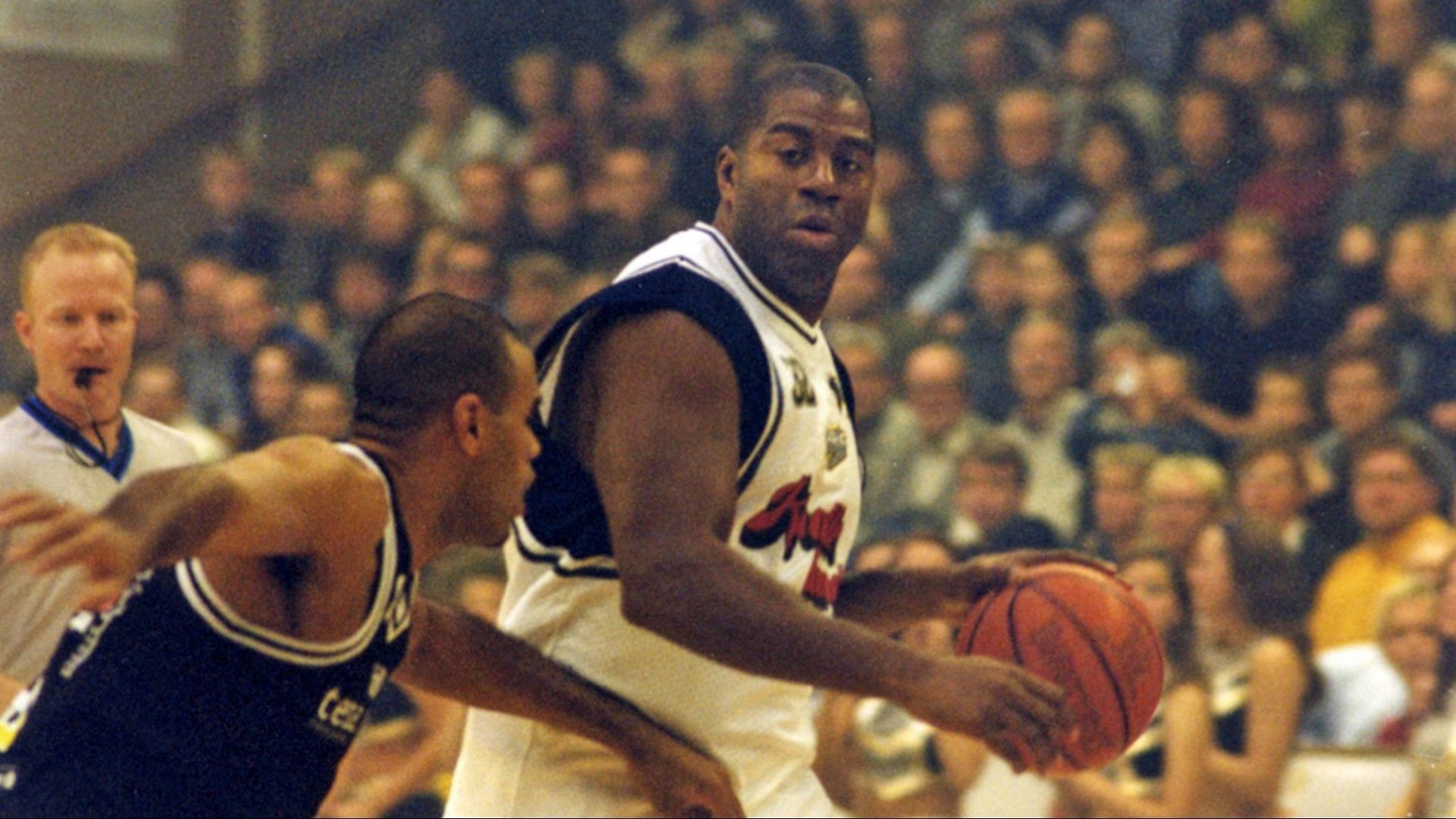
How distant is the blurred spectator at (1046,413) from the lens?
6.53m

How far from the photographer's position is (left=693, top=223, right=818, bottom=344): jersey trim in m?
3.47

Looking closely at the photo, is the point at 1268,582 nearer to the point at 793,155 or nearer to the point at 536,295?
the point at 793,155

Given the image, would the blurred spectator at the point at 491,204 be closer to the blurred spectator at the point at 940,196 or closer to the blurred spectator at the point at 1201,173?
the blurred spectator at the point at 940,196

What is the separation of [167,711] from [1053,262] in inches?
189

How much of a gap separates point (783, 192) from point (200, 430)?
488 cm

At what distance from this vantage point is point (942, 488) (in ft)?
22.2

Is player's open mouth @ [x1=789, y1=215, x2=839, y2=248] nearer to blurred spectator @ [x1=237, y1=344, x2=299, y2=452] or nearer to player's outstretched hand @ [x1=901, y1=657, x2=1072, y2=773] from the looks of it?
player's outstretched hand @ [x1=901, y1=657, x2=1072, y2=773]

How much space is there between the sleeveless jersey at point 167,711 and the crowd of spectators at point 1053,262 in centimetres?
359

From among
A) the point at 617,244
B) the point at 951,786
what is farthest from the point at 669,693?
the point at 617,244

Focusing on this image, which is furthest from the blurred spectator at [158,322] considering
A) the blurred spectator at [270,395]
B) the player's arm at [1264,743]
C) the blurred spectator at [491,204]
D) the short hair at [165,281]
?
the player's arm at [1264,743]

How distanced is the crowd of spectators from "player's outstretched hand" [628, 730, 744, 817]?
9.12ft

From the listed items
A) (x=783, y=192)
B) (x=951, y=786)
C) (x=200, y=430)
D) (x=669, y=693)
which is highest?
(x=783, y=192)

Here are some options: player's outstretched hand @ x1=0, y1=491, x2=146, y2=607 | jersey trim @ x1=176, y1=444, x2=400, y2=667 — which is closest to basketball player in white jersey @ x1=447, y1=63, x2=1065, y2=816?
jersey trim @ x1=176, y1=444, x2=400, y2=667

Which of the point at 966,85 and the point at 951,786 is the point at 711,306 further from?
the point at 966,85
